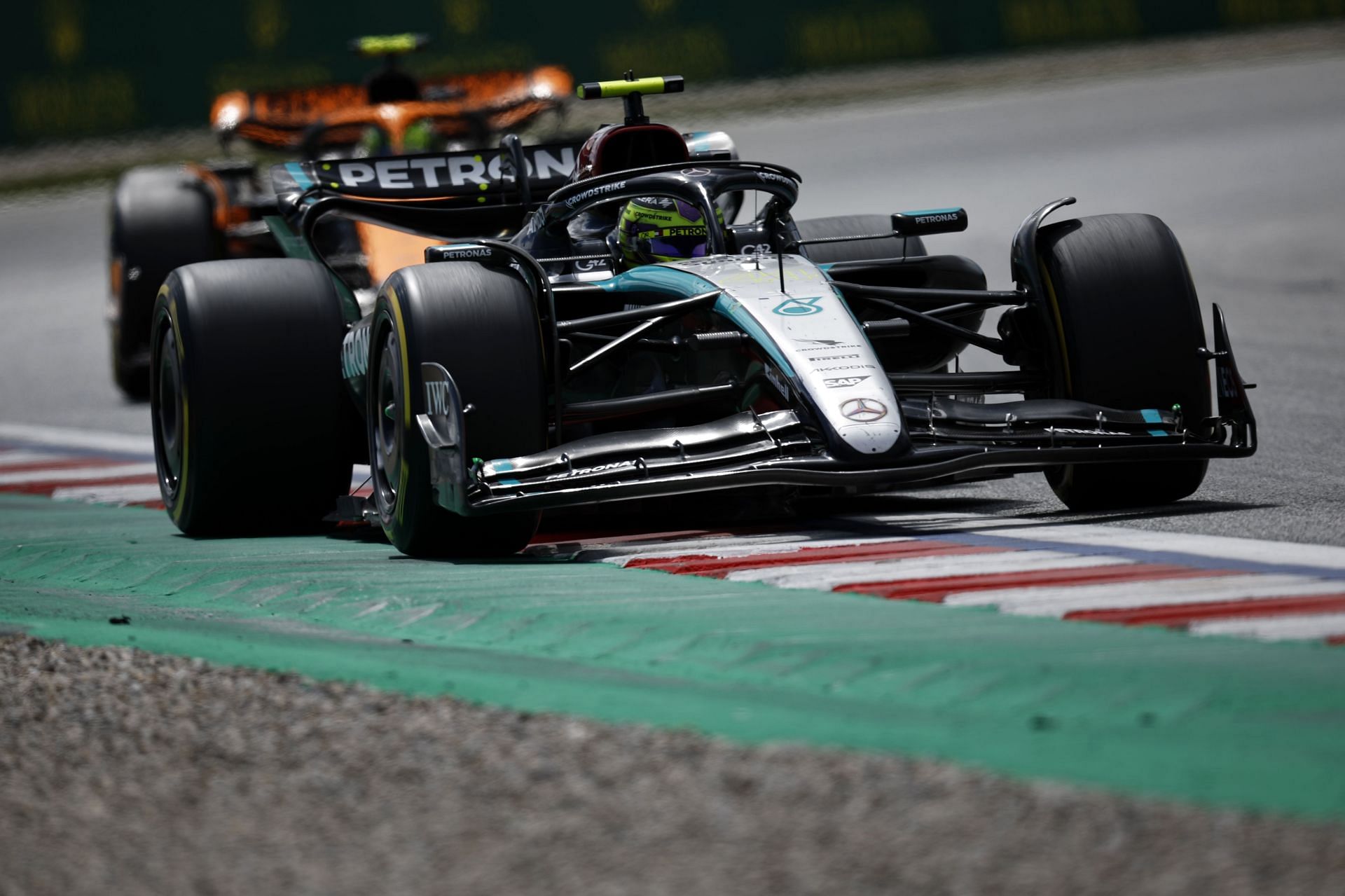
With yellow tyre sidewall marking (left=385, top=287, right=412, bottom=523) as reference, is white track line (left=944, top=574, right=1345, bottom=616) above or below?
below

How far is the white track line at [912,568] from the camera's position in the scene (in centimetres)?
548

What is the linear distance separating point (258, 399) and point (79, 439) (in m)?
5.05

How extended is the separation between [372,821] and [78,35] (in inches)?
830

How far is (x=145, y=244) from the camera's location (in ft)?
42.2

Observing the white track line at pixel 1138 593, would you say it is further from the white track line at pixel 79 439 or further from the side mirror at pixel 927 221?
the white track line at pixel 79 439

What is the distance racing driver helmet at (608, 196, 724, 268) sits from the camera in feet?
24.2

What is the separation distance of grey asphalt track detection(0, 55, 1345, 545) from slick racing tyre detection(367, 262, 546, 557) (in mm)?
1712

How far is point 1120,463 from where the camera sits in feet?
21.6

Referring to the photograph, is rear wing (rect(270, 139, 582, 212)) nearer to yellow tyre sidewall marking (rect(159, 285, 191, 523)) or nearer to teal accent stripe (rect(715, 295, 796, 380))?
yellow tyre sidewall marking (rect(159, 285, 191, 523))

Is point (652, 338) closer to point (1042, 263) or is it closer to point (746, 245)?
point (746, 245)

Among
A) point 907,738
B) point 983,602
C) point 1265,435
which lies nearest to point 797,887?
point 907,738

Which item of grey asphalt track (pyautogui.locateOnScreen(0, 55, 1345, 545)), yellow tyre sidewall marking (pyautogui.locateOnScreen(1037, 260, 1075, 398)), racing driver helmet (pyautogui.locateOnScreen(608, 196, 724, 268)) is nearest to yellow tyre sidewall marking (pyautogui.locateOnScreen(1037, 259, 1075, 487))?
yellow tyre sidewall marking (pyautogui.locateOnScreen(1037, 260, 1075, 398))

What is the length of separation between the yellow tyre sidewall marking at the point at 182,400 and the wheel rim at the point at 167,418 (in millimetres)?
55

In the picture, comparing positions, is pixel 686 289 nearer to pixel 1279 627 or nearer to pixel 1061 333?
pixel 1061 333
